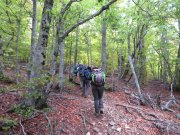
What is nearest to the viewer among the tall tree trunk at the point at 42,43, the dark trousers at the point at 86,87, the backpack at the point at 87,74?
the tall tree trunk at the point at 42,43

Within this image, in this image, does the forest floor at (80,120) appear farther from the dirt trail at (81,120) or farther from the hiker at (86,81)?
the hiker at (86,81)

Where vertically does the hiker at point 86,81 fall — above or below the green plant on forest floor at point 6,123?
above

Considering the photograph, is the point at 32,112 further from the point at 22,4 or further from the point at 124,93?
the point at 124,93

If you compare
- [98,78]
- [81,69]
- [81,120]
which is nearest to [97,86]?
[98,78]

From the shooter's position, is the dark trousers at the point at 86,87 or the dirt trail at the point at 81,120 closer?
the dirt trail at the point at 81,120

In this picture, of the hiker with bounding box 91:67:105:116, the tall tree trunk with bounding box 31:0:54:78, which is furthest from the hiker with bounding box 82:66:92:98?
the tall tree trunk with bounding box 31:0:54:78

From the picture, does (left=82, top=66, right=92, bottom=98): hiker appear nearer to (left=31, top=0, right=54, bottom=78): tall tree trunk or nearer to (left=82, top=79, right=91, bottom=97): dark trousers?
(left=82, top=79, right=91, bottom=97): dark trousers

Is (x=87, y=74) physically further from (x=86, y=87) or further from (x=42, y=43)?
(x=42, y=43)

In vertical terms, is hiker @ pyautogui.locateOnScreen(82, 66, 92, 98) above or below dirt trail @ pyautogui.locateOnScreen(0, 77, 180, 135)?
above

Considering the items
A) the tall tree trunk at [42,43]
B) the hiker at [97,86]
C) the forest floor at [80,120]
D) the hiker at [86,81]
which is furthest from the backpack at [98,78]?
the hiker at [86,81]

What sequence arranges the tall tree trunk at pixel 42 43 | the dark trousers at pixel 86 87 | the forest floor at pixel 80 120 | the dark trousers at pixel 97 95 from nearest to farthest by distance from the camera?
the forest floor at pixel 80 120, the tall tree trunk at pixel 42 43, the dark trousers at pixel 97 95, the dark trousers at pixel 86 87

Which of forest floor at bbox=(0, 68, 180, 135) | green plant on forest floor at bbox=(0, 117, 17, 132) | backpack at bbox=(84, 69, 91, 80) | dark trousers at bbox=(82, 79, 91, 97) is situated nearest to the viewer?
green plant on forest floor at bbox=(0, 117, 17, 132)

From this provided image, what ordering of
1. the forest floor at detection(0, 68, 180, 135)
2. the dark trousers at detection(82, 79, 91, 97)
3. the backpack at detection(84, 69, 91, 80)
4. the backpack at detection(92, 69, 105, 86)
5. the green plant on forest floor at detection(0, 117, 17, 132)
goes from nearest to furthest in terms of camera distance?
1. the green plant on forest floor at detection(0, 117, 17, 132)
2. the forest floor at detection(0, 68, 180, 135)
3. the backpack at detection(92, 69, 105, 86)
4. the backpack at detection(84, 69, 91, 80)
5. the dark trousers at detection(82, 79, 91, 97)

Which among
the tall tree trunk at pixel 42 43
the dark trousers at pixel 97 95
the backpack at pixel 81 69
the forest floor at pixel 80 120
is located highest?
the tall tree trunk at pixel 42 43
